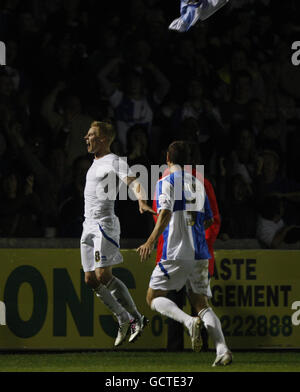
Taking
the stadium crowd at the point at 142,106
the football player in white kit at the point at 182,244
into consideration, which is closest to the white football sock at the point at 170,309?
the football player in white kit at the point at 182,244

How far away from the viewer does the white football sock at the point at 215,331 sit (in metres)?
9.02

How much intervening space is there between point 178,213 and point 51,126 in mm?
4302

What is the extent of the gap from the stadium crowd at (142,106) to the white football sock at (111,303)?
1.51 metres

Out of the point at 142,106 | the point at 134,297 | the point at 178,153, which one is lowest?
the point at 134,297

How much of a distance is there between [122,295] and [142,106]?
416cm

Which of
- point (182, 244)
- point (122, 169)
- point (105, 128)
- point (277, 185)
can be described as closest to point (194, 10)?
point (277, 185)

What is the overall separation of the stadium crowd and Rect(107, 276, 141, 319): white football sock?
4.97 feet

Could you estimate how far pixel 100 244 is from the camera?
10047 mm

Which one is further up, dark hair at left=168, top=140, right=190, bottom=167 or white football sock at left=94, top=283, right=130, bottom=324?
dark hair at left=168, top=140, right=190, bottom=167

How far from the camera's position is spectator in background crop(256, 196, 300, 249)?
11.9 m

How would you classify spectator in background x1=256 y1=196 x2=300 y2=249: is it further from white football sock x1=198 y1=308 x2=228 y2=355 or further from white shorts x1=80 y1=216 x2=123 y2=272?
white football sock x1=198 y1=308 x2=228 y2=355

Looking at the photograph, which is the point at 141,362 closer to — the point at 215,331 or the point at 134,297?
the point at 215,331

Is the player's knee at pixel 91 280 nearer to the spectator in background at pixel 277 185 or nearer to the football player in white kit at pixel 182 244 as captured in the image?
the football player in white kit at pixel 182 244

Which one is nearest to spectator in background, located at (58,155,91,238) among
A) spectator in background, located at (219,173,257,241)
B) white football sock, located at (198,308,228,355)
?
spectator in background, located at (219,173,257,241)
